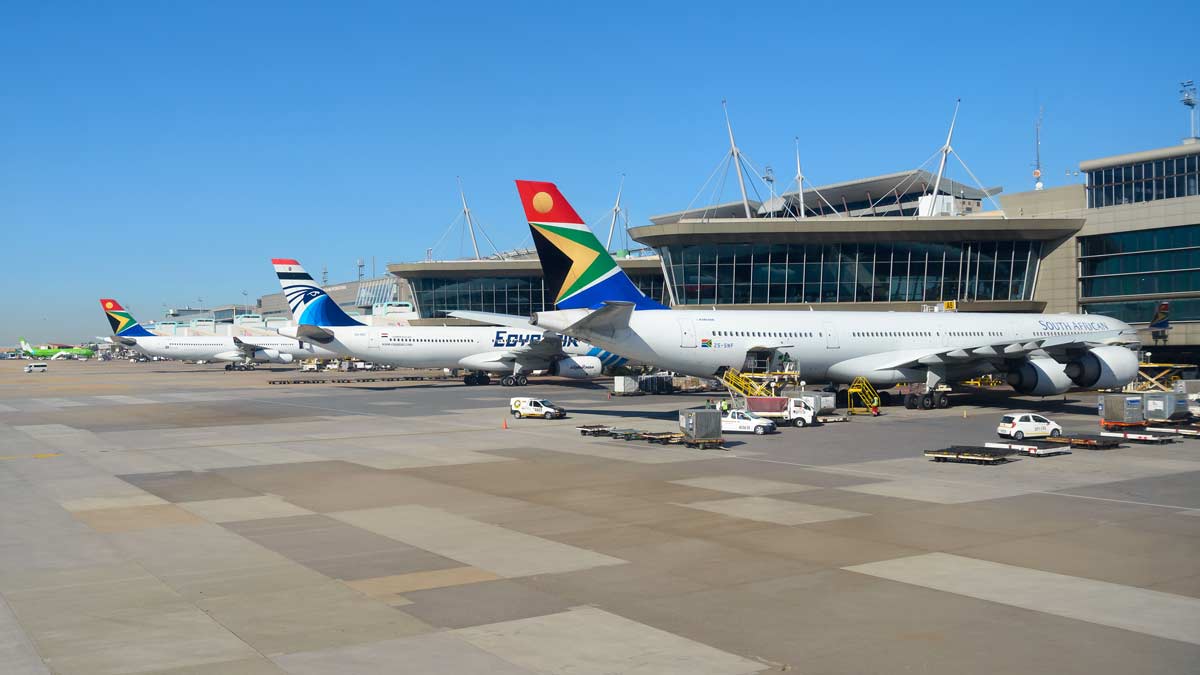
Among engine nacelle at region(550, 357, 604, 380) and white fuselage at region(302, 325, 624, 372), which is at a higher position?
white fuselage at region(302, 325, 624, 372)

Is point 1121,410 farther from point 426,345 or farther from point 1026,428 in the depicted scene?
point 426,345

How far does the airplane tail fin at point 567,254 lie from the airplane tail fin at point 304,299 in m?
32.8

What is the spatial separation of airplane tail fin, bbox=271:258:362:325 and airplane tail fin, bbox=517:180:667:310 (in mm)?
32816

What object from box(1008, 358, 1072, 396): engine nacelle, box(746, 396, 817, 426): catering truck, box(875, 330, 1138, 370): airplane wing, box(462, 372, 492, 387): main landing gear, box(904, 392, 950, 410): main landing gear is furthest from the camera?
box(462, 372, 492, 387): main landing gear

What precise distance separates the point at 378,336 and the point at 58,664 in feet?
190

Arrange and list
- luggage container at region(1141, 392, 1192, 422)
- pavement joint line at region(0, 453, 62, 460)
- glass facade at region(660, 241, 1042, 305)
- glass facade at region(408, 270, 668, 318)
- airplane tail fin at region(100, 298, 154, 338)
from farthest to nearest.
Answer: airplane tail fin at region(100, 298, 154, 338) → glass facade at region(408, 270, 668, 318) → glass facade at region(660, 241, 1042, 305) → luggage container at region(1141, 392, 1192, 422) → pavement joint line at region(0, 453, 62, 460)

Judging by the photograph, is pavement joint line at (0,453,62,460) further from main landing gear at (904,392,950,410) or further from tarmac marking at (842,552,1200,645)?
main landing gear at (904,392,950,410)

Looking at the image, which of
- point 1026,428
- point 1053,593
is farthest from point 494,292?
point 1053,593

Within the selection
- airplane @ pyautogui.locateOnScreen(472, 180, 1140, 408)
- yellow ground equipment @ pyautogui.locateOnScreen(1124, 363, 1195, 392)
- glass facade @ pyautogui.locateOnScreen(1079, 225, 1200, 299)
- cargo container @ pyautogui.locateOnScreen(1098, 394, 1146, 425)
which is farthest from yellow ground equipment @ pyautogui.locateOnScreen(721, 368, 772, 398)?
glass facade @ pyautogui.locateOnScreen(1079, 225, 1200, 299)

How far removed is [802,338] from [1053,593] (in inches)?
1281

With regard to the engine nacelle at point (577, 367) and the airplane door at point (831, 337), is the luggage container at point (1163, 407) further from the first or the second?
the engine nacelle at point (577, 367)

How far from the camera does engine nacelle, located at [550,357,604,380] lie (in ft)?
222

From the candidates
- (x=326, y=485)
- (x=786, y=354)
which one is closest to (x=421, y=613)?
(x=326, y=485)

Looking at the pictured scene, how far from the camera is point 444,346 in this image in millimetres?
68500
